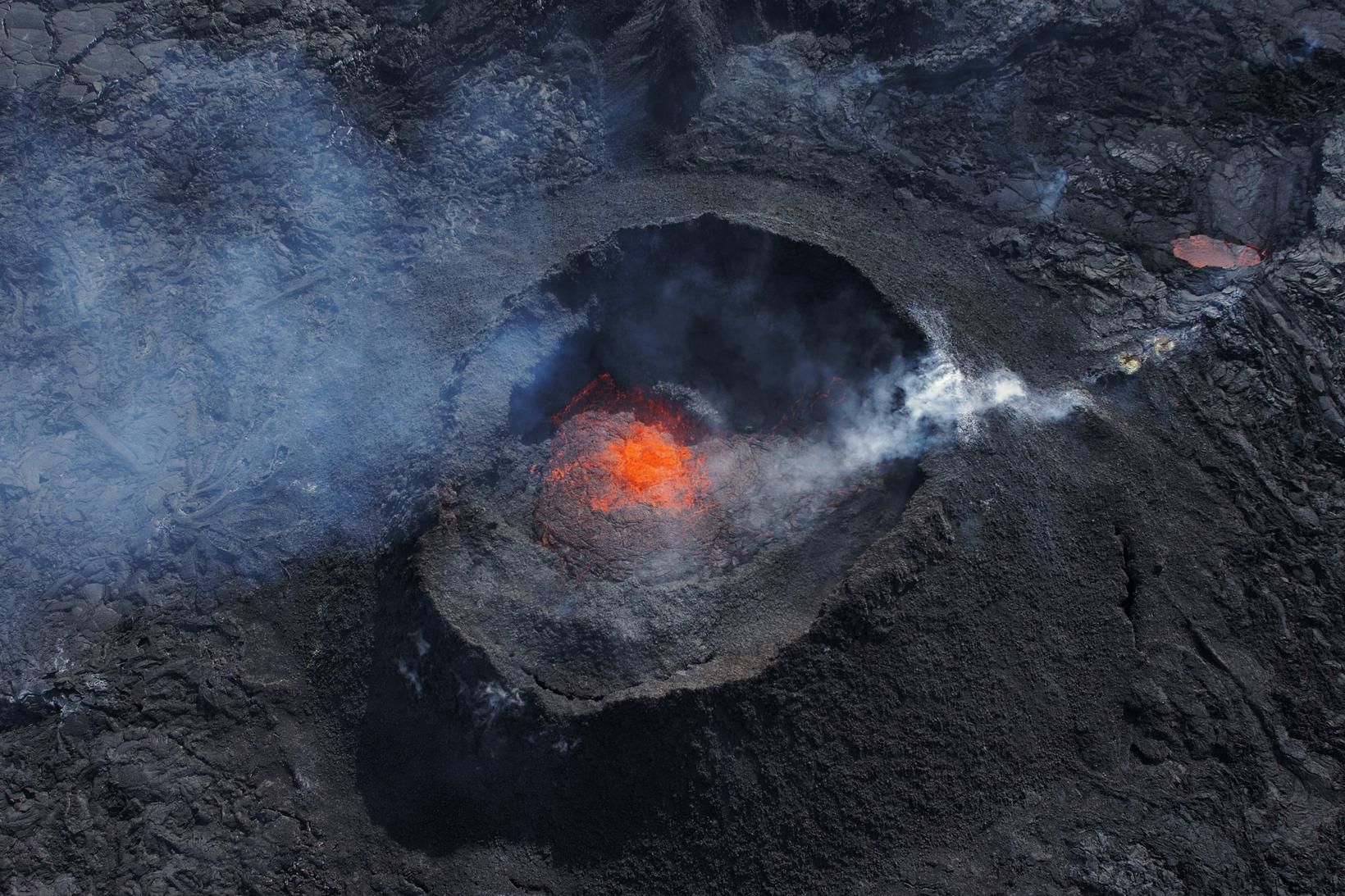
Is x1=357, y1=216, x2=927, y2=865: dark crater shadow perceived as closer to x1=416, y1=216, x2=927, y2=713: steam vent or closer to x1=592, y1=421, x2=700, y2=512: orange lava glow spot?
x1=416, y1=216, x2=927, y2=713: steam vent

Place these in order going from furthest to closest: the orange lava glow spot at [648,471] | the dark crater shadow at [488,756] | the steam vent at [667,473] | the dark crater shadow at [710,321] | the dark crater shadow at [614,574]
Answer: the dark crater shadow at [710,321]
the orange lava glow spot at [648,471]
the steam vent at [667,473]
the dark crater shadow at [614,574]
the dark crater shadow at [488,756]

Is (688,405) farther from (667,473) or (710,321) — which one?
(710,321)

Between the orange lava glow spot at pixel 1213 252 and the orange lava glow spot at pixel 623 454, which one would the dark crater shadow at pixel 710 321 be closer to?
the orange lava glow spot at pixel 623 454

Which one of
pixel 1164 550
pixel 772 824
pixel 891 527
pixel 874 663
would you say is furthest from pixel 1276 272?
pixel 772 824

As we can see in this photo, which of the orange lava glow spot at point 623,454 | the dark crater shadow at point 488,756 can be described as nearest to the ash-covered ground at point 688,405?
the dark crater shadow at point 488,756

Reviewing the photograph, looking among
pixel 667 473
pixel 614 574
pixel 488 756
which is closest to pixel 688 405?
pixel 667 473

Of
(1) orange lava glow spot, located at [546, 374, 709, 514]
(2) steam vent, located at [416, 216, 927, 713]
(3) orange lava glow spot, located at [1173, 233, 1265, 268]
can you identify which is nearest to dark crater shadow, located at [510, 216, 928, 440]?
→ (2) steam vent, located at [416, 216, 927, 713]

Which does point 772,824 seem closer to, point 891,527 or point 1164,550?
point 891,527
